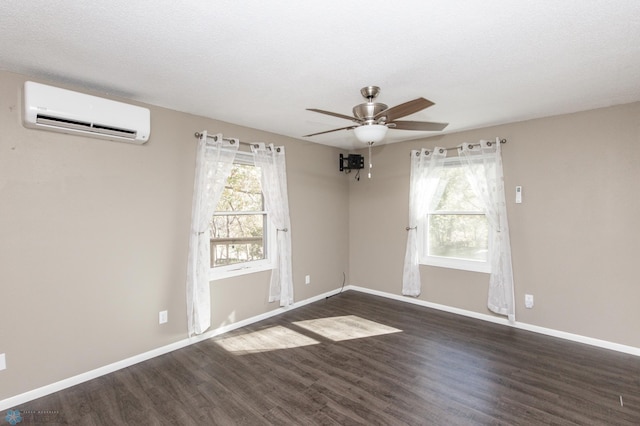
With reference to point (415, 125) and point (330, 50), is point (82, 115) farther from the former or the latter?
point (415, 125)

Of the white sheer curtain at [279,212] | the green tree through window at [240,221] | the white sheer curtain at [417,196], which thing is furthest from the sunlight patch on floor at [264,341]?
the white sheer curtain at [417,196]

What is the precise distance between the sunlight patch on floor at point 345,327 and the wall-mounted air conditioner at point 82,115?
269 cm

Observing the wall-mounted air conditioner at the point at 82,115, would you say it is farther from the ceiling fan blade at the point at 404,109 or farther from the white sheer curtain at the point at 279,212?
the ceiling fan blade at the point at 404,109

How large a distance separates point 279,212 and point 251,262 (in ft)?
2.40

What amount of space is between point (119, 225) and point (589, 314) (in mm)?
4681

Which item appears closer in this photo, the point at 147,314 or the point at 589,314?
the point at 147,314

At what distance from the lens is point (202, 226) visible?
3314 mm

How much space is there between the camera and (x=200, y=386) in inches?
99.7

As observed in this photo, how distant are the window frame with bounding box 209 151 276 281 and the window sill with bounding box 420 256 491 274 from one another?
84.7 inches

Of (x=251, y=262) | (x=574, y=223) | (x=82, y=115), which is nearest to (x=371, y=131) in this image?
(x=82, y=115)

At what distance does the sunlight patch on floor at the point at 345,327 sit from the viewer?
350 cm

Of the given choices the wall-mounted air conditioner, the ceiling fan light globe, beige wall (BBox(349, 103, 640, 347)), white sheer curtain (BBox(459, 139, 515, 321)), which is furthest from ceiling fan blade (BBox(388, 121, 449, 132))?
the wall-mounted air conditioner

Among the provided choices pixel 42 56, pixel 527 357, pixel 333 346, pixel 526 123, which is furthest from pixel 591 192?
pixel 42 56

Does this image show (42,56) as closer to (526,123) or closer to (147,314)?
(147,314)
